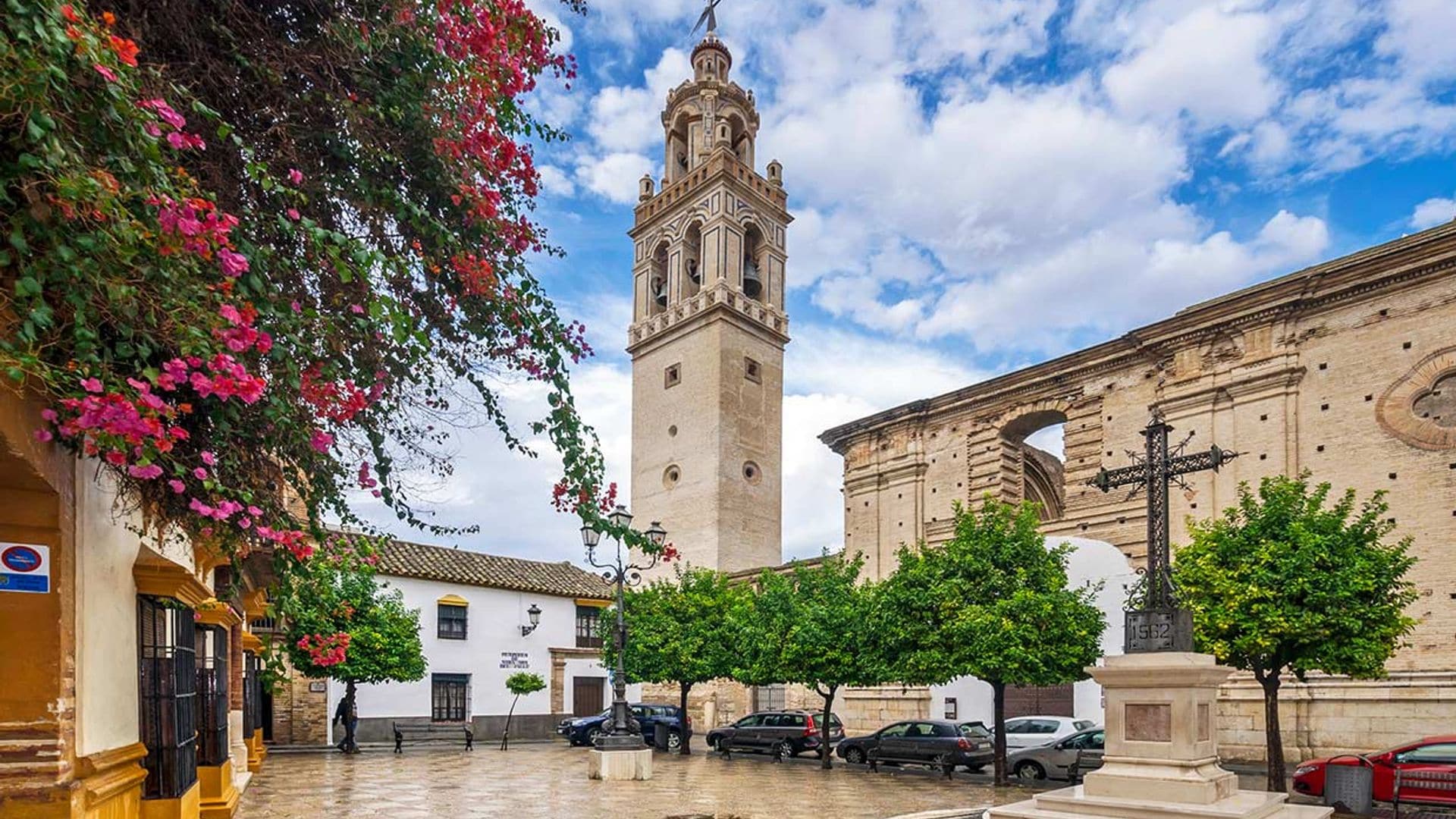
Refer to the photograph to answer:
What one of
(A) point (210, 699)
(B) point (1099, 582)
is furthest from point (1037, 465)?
(A) point (210, 699)

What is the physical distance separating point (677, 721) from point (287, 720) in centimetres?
1123

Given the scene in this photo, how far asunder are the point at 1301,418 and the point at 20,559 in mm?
22336

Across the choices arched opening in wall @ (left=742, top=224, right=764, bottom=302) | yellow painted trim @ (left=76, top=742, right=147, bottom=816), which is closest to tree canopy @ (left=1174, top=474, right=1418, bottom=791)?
yellow painted trim @ (left=76, top=742, right=147, bottom=816)

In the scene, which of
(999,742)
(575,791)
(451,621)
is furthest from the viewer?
(451,621)

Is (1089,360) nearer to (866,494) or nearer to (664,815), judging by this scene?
(866,494)

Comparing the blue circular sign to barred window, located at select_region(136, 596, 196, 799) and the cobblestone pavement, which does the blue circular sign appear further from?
the cobblestone pavement

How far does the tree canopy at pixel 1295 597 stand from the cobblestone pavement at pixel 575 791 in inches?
167

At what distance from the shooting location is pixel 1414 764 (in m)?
12.8

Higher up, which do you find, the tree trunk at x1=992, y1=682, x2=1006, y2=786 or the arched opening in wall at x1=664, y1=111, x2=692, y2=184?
the arched opening in wall at x1=664, y1=111, x2=692, y2=184

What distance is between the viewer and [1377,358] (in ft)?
63.6

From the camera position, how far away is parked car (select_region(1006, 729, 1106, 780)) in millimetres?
17438

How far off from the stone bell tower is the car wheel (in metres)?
17.1

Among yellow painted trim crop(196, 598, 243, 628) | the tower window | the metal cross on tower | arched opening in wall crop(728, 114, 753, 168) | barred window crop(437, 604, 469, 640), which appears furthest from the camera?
arched opening in wall crop(728, 114, 753, 168)

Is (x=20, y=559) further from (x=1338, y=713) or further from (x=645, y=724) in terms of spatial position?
(x=645, y=724)
